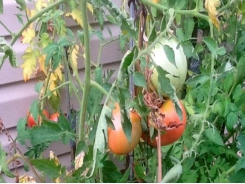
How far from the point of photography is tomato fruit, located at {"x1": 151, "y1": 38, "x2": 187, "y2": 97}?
0.87 metres

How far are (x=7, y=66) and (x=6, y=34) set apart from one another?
126 millimetres

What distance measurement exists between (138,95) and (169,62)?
0.09 meters

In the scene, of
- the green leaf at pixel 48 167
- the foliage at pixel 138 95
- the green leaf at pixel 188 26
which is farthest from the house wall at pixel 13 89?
the green leaf at pixel 48 167

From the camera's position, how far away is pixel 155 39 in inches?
34.1

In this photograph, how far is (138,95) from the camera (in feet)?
2.77

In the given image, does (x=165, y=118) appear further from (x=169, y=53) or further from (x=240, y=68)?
(x=240, y=68)

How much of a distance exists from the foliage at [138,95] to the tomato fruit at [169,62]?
19 millimetres

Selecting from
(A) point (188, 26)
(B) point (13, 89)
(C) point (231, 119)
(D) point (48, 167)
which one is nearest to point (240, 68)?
(C) point (231, 119)

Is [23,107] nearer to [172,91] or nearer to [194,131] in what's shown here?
[194,131]

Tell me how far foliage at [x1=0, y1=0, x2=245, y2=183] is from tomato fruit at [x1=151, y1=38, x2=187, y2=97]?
19mm

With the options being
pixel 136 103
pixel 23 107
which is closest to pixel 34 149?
pixel 23 107

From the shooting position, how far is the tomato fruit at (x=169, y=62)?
872 millimetres

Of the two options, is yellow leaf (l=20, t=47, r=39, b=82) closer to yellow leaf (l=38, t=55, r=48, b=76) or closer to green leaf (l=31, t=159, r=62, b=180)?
yellow leaf (l=38, t=55, r=48, b=76)

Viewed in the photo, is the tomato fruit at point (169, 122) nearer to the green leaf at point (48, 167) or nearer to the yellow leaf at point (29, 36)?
the green leaf at point (48, 167)
